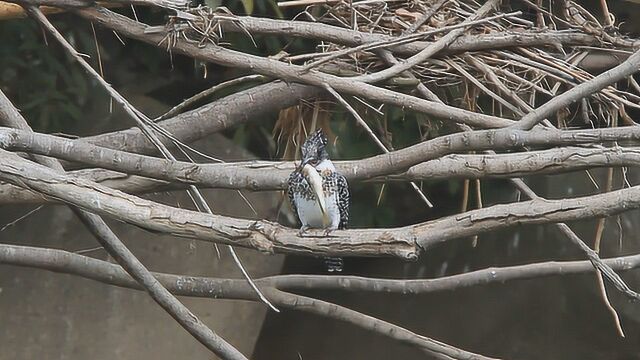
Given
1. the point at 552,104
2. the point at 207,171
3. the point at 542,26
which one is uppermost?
the point at 542,26

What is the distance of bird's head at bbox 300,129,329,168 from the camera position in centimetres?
234

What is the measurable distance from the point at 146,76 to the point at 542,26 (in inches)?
77.6

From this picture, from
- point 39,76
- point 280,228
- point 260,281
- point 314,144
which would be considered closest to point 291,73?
point 314,144

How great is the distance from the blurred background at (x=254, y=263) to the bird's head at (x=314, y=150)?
3.46ft

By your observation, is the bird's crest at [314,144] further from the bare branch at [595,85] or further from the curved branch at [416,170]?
the bare branch at [595,85]

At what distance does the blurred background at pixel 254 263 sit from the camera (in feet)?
12.1

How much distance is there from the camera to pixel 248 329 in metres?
4.09

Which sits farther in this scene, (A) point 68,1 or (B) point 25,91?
(B) point 25,91

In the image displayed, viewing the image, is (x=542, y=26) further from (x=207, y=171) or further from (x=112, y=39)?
(x=112, y=39)

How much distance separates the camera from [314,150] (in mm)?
2373

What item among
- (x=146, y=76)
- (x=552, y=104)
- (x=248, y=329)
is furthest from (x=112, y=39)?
(x=552, y=104)

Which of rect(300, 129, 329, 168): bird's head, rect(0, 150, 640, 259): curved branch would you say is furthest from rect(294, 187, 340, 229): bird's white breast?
rect(0, 150, 640, 259): curved branch

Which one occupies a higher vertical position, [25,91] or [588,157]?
[25,91]

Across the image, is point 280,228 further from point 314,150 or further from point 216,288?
point 216,288
